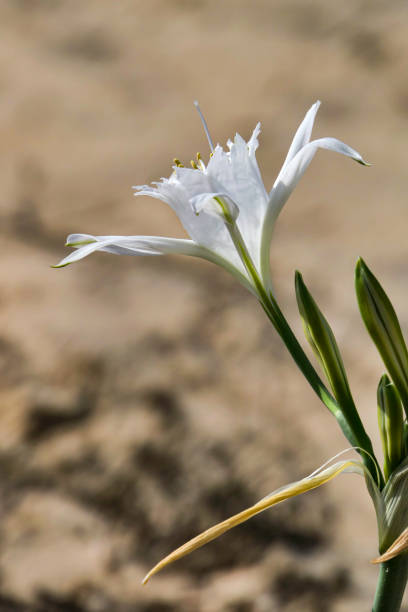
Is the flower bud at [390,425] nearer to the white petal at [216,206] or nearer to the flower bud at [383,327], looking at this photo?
the flower bud at [383,327]

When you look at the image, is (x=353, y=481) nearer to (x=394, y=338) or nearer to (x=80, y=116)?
(x=394, y=338)

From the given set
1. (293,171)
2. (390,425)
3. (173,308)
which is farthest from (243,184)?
(173,308)

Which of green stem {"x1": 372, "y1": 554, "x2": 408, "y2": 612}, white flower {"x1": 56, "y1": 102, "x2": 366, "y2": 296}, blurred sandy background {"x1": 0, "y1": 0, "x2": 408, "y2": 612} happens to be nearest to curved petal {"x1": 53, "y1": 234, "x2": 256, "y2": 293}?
white flower {"x1": 56, "y1": 102, "x2": 366, "y2": 296}

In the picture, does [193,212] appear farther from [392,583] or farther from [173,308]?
[173,308]

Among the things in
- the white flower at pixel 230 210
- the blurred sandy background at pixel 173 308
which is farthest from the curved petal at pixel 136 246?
the blurred sandy background at pixel 173 308

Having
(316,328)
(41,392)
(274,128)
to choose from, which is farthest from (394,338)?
(274,128)

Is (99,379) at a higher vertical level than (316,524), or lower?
higher

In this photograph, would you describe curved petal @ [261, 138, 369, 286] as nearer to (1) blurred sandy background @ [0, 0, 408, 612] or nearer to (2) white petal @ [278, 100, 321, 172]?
(2) white petal @ [278, 100, 321, 172]
